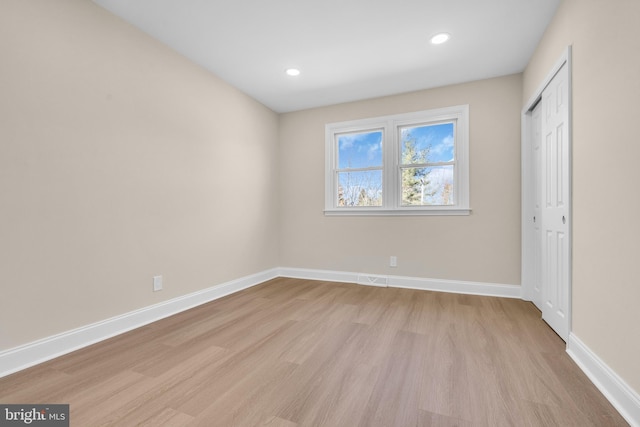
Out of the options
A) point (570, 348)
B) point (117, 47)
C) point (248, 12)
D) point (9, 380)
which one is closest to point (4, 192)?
point (9, 380)

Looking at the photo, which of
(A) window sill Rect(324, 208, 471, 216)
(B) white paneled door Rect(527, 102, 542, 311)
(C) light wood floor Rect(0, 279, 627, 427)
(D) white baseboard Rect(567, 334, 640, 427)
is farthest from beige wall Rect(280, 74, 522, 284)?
(D) white baseboard Rect(567, 334, 640, 427)

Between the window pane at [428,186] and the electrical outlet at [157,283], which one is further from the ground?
the window pane at [428,186]

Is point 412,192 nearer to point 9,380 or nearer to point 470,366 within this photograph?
point 470,366

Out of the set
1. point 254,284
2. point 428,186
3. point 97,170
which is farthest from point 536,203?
point 97,170

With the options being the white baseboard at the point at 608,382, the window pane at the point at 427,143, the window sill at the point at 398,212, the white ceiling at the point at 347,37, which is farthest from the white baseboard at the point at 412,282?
A: the white ceiling at the point at 347,37

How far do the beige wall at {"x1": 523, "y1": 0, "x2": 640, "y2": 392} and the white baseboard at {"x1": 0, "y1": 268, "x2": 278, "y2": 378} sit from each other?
3.26 meters

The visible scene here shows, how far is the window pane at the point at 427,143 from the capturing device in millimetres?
3664

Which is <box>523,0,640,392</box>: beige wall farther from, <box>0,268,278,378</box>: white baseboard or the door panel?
<box>0,268,278,378</box>: white baseboard

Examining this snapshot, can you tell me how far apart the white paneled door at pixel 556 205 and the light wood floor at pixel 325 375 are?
0.24 meters

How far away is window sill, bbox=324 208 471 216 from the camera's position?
11.6ft

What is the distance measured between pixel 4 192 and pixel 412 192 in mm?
3821

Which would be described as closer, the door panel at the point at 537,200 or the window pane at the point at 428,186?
the door panel at the point at 537,200

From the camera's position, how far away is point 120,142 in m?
2.33

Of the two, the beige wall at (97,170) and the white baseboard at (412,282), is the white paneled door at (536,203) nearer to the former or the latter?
the white baseboard at (412,282)
